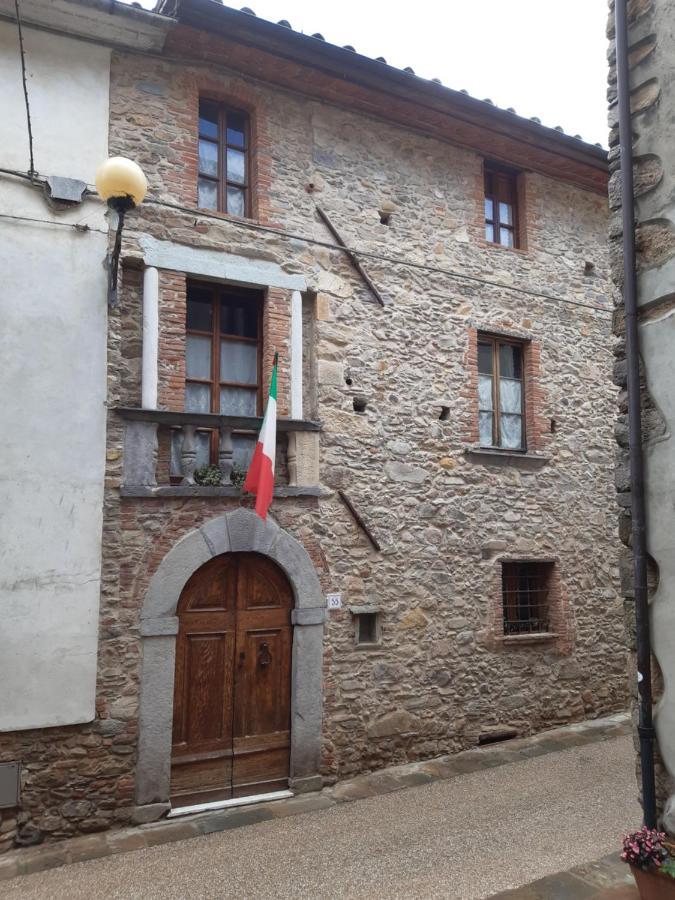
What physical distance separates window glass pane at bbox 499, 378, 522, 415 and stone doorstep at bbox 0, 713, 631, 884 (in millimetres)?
3653

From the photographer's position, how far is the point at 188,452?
235 inches

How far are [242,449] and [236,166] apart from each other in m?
2.81

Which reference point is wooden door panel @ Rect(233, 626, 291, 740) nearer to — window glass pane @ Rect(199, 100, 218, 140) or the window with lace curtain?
the window with lace curtain

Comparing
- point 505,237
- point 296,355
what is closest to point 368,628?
point 296,355

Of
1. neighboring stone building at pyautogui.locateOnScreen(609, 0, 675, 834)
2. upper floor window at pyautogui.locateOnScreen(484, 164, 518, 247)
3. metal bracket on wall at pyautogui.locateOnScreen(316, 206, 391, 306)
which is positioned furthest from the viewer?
upper floor window at pyautogui.locateOnScreen(484, 164, 518, 247)

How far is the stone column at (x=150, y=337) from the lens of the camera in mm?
5898

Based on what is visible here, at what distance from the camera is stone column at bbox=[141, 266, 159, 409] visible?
19.4 feet

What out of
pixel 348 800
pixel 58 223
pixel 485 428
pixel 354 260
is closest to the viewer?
pixel 58 223

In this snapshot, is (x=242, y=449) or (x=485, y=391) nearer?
(x=242, y=449)

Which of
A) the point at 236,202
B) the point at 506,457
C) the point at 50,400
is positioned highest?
the point at 236,202

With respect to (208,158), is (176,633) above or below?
below

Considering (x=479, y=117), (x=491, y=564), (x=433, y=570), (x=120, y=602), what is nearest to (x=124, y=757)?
(x=120, y=602)

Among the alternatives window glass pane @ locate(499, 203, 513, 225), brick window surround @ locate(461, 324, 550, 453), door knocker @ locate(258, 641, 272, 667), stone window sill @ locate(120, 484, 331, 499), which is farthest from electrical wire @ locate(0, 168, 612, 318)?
door knocker @ locate(258, 641, 272, 667)

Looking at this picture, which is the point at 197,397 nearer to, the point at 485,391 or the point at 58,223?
the point at 58,223
